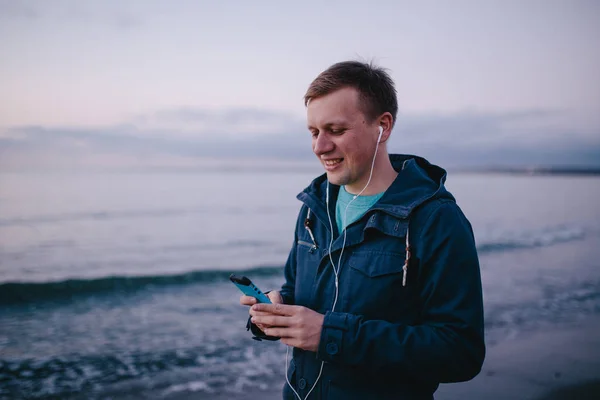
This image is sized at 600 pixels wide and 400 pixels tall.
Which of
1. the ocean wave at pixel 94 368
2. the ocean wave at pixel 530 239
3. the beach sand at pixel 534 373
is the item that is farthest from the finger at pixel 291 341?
the ocean wave at pixel 530 239

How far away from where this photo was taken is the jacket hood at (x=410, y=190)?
2.14 meters

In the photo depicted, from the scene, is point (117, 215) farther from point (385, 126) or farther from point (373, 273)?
point (373, 273)

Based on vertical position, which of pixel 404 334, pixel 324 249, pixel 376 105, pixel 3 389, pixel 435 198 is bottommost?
pixel 3 389

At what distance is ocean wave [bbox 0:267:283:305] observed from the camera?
421 inches

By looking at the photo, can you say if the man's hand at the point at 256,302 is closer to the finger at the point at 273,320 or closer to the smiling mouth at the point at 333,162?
the finger at the point at 273,320

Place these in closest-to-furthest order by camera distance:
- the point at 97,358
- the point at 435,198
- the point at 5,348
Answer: the point at 435,198, the point at 97,358, the point at 5,348

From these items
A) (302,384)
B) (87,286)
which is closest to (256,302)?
(302,384)

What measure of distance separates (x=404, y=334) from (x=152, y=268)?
12424mm

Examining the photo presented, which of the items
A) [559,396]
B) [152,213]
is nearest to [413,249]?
[559,396]

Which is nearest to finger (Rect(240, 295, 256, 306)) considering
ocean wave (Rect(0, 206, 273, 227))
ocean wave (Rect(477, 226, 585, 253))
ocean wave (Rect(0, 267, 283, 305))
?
ocean wave (Rect(0, 267, 283, 305))

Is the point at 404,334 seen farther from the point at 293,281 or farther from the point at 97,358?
the point at 97,358

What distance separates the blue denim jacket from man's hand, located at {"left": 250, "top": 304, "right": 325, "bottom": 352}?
5cm

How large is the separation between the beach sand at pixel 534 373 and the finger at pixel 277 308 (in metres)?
4.11

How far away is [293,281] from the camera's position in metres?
2.96
